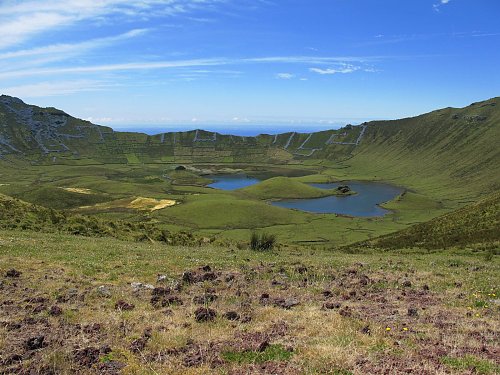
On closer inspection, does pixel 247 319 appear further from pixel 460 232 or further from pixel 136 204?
pixel 136 204

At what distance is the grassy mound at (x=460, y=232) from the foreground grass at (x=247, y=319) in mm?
33931

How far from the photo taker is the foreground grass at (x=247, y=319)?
12.0 m

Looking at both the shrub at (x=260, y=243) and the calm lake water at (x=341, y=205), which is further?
the calm lake water at (x=341, y=205)

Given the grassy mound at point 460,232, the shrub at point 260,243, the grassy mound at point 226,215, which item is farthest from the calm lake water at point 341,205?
the shrub at point 260,243

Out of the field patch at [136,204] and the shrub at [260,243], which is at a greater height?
the shrub at [260,243]

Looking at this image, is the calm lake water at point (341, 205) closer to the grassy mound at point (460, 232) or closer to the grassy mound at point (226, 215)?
the grassy mound at point (226, 215)

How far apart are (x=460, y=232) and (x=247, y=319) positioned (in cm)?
6043

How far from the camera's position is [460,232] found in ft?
215

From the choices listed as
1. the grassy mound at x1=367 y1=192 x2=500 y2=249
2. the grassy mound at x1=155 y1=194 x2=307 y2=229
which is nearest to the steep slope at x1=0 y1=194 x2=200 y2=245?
the grassy mound at x1=367 y1=192 x2=500 y2=249

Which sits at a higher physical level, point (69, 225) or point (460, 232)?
point (69, 225)

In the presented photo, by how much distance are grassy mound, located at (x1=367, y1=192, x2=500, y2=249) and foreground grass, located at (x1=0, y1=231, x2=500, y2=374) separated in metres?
33.9

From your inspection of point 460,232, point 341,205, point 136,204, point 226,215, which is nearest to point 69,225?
point 460,232

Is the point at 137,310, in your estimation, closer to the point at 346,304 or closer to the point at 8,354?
the point at 8,354

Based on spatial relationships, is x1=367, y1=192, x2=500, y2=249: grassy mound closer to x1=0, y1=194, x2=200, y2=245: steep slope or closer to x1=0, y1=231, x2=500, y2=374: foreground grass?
x1=0, y1=231, x2=500, y2=374: foreground grass
